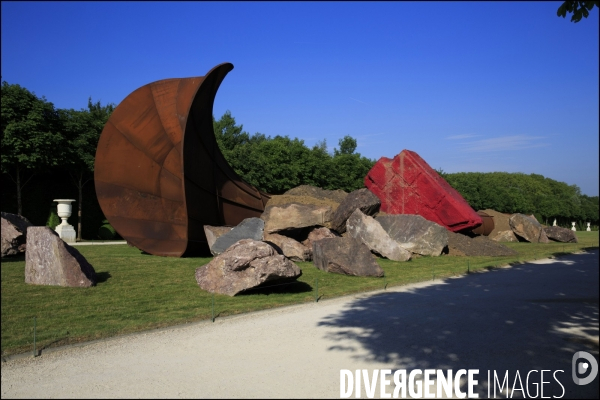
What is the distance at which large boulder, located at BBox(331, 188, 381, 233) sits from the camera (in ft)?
57.8

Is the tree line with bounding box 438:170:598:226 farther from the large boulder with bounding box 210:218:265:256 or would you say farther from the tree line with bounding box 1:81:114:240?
the tree line with bounding box 1:81:114:240

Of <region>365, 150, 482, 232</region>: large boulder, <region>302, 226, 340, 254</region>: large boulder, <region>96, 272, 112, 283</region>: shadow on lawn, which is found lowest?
<region>96, 272, 112, 283</region>: shadow on lawn

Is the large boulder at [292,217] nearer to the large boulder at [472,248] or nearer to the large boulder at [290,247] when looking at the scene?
the large boulder at [290,247]

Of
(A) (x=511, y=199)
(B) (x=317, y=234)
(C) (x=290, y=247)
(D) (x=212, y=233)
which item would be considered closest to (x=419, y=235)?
(B) (x=317, y=234)

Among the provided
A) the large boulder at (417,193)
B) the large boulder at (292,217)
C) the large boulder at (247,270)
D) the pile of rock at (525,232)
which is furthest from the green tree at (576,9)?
the pile of rock at (525,232)

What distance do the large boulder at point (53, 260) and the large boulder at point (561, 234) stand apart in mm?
27416

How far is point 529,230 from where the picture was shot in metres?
28.4

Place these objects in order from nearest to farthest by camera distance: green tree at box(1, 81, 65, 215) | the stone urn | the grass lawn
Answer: the grass lawn → the stone urn → green tree at box(1, 81, 65, 215)

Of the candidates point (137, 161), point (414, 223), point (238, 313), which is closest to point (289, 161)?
point (414, 223)

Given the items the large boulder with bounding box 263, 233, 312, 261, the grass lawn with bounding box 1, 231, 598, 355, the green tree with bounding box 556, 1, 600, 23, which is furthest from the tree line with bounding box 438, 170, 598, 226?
the green tree with bounding box 556, 1, 600, 23

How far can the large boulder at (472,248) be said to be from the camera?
20.2 m

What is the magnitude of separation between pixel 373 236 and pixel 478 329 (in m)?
9.39

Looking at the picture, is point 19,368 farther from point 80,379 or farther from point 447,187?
point 447,187

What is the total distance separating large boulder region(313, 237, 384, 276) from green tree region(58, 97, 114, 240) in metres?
14.8
